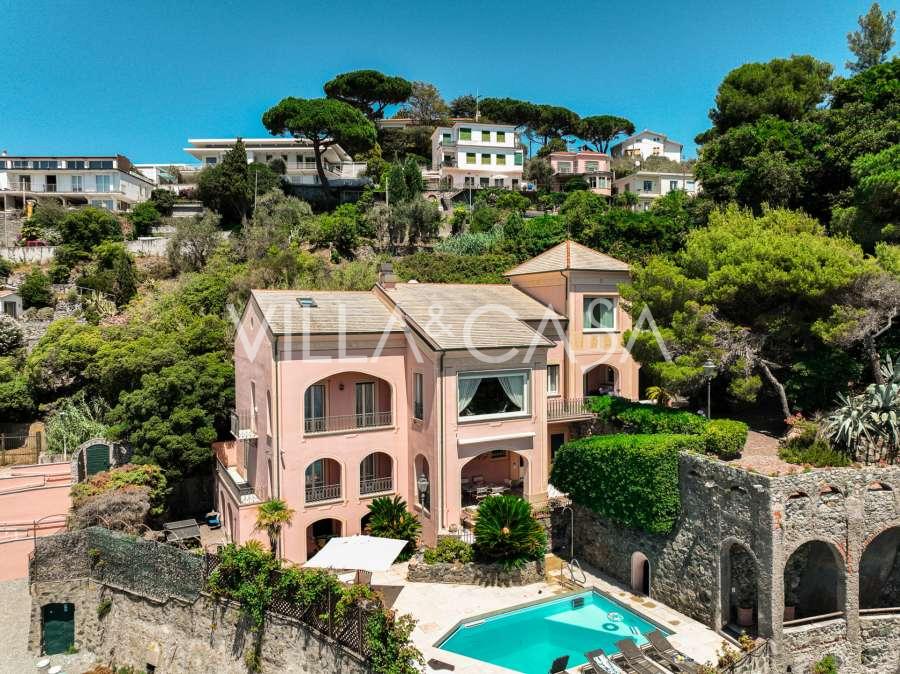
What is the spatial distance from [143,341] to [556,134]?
7839cm

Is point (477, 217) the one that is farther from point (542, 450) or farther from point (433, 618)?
point (433, 618)

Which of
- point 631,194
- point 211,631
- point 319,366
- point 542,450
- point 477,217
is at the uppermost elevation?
point 631,194

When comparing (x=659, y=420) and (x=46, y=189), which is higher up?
(x=46, y=189)

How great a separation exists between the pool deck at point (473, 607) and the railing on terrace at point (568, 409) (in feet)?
19.5

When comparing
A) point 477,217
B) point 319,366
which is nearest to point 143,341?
point 319,366

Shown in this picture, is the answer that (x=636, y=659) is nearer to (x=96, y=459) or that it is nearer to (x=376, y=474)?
(x=376, y=474)

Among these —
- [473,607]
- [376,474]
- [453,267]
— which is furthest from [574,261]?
[453,267]

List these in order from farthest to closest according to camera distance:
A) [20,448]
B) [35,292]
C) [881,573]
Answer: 1. [35,292]
2. [20,448]
3. [881,573]

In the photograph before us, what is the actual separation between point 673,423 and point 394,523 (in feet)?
34.0

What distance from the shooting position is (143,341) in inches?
1220

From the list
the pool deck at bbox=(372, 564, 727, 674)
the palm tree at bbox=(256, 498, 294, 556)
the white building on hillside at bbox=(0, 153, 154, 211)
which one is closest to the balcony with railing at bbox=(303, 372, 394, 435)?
the palm tree at bbox=(256, 498, 294, 556)

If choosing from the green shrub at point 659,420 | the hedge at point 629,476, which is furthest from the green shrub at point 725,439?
the green shrub at point 659,420

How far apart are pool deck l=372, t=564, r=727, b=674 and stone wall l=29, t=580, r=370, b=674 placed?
240 centimetres

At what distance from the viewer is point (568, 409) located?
24.7 meters
